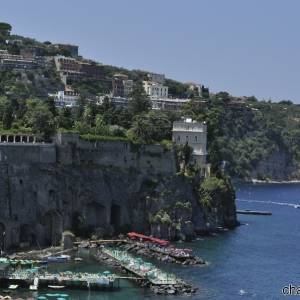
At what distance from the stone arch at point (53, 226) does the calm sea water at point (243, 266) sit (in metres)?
11.0

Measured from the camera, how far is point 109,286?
74.9m

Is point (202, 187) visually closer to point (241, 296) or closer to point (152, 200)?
point (152, 200)

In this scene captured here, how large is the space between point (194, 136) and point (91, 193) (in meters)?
23.0

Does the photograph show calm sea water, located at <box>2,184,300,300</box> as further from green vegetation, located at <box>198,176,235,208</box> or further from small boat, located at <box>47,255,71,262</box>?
green vegetation, located at <box>198,176,235,208</box>

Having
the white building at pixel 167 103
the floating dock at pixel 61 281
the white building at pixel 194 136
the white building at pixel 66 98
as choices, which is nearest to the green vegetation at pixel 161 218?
the white building at pixel 194 136

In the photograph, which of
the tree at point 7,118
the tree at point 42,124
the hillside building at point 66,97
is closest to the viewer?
the tree at point 42,124

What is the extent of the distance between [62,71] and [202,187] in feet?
279

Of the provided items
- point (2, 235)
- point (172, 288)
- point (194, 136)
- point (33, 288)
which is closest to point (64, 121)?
point (194, 136)

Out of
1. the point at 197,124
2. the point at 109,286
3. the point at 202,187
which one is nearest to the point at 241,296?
the point at 109,286

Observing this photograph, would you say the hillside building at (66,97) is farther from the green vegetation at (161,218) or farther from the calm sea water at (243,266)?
the green vegetation at (161,218)

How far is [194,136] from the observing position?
390 feet

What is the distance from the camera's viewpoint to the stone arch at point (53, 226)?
95.1 metres

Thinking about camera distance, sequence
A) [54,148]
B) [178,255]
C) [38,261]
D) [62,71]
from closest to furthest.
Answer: [38,261], [178,255], [54,148], [62,71]

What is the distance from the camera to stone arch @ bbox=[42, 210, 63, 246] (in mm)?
95125
